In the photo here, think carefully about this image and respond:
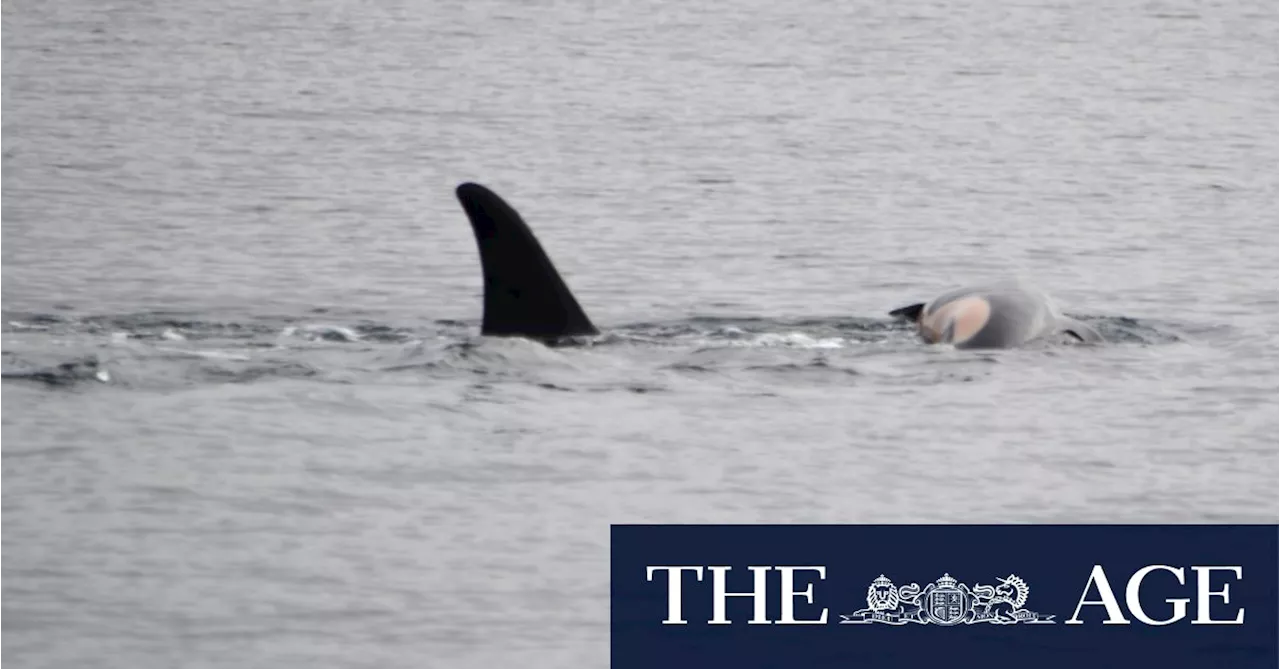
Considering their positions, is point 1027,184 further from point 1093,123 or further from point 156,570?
point 156,570

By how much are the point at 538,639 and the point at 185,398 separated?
16.5ft

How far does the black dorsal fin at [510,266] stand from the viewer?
640 inches

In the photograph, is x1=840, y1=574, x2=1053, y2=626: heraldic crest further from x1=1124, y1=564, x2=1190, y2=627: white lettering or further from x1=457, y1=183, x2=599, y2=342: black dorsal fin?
x1=457, y1=183, x2=599, y2=342: black dorsal fin

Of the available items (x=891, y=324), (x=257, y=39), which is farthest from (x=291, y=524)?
(x=257, y=39)

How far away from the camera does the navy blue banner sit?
1132cm

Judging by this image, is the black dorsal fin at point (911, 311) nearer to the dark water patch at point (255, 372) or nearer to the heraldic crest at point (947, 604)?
the dark water patch at point (255, 372)

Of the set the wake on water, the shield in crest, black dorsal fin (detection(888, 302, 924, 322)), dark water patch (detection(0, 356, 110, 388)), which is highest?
black dorsal fin (detection(888, 302, 924, 322))

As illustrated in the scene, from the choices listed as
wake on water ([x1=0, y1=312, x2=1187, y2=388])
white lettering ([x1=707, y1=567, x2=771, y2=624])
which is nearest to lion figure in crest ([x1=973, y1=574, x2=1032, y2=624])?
white lettering ([x1=707, y1=567, x2=771, y2=624])

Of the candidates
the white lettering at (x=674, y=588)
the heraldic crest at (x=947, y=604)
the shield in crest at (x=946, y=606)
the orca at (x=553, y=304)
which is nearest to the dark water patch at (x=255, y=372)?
the orca at (x=553, y=304)

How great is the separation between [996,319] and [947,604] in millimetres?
5882

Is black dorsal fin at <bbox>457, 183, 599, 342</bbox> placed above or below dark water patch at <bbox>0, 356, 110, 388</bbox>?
above

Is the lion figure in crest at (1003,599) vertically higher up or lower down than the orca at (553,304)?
lower down

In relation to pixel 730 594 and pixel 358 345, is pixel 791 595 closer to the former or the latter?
pixel 730 594

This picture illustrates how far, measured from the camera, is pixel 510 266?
1628cm
